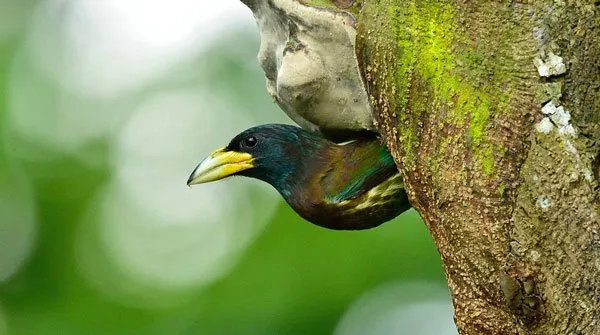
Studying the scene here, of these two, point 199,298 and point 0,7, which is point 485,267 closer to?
point 199,298

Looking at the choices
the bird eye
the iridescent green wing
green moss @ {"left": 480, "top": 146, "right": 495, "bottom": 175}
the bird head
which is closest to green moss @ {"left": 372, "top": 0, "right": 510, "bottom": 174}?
green moss @ {"left": 480, "top": 146, "right": 495, "bottom": 175}

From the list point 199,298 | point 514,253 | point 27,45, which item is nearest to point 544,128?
point 514,253

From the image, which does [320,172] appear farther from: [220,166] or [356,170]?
[220,166]

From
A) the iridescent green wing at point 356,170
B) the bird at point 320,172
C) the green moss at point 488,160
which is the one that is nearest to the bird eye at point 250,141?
the bird at point 320,172

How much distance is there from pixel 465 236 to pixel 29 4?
393 inches

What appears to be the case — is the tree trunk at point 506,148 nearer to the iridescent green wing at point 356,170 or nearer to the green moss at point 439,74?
the green moss at point 439,74

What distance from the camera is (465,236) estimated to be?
436cm

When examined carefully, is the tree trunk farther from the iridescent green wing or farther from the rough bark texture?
the iridescent green wing

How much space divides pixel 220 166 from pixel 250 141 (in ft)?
0.75

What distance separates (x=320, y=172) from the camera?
573 centimetres

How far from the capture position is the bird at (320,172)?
5.47 meters

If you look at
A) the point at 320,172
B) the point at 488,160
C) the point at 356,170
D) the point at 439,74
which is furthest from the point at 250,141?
the point at 488,160

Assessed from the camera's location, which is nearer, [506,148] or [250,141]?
[506,148]

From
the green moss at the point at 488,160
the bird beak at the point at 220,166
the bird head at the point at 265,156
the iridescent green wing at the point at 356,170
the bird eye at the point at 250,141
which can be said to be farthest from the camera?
the bird eye at the point at 250,141
